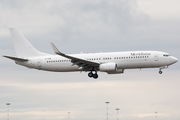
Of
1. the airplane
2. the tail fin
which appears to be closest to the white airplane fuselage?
the airplane

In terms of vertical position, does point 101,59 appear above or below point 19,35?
below

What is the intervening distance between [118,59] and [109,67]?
8.18 ft

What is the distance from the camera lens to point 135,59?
73500mm

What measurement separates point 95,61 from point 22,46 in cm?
1762

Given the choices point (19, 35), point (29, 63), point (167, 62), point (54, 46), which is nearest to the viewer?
point (54, 46)

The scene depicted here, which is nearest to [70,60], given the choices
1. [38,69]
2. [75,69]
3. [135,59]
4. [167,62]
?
[75,69]

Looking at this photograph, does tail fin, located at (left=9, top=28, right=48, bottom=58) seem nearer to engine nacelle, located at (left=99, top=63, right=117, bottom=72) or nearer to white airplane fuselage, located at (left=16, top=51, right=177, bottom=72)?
white airplane fuselage, located at (left=16, top=51, right=177, bottom=72)

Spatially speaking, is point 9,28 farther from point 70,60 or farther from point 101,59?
point 101,59

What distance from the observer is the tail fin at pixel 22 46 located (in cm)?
8219

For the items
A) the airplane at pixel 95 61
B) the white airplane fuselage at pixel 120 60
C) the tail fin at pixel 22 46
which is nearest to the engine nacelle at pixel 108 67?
the airplane at pixel 95 61

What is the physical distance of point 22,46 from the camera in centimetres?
8362

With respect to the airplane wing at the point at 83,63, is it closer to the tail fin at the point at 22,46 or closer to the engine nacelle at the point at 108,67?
the engine nacelle at the point at 108,67

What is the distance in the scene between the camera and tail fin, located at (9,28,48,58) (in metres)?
82.2

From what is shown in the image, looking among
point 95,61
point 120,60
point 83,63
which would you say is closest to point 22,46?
point 83,63
